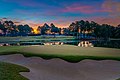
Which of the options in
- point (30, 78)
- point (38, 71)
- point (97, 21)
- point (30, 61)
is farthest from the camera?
point (97, 21)

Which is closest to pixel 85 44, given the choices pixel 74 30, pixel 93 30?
pixel 93 30

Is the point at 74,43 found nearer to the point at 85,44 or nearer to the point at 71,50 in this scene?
the point at 85,44

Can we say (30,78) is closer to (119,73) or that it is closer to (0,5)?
(119,73)

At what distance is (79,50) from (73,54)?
0.52 m

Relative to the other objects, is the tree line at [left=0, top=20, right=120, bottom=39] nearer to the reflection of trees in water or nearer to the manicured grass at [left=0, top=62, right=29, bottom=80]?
the reflection of trees in water

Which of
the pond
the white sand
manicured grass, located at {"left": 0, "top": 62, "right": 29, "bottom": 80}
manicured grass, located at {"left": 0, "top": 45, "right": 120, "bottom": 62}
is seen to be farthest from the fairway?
manicured grass, located at {"left": 0, "top": 62, "right": 29, "bottom": 80}

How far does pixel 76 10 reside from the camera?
916cm

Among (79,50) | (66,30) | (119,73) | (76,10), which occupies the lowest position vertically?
(119,73)

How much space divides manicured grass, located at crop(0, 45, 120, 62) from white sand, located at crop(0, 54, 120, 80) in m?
0.24

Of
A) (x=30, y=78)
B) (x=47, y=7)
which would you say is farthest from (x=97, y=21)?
(x=30, y=78)

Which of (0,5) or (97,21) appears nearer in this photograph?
(97,21)

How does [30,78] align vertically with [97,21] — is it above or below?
below

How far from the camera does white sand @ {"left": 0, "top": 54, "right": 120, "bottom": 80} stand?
656 cm

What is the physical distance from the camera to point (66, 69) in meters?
7.36
